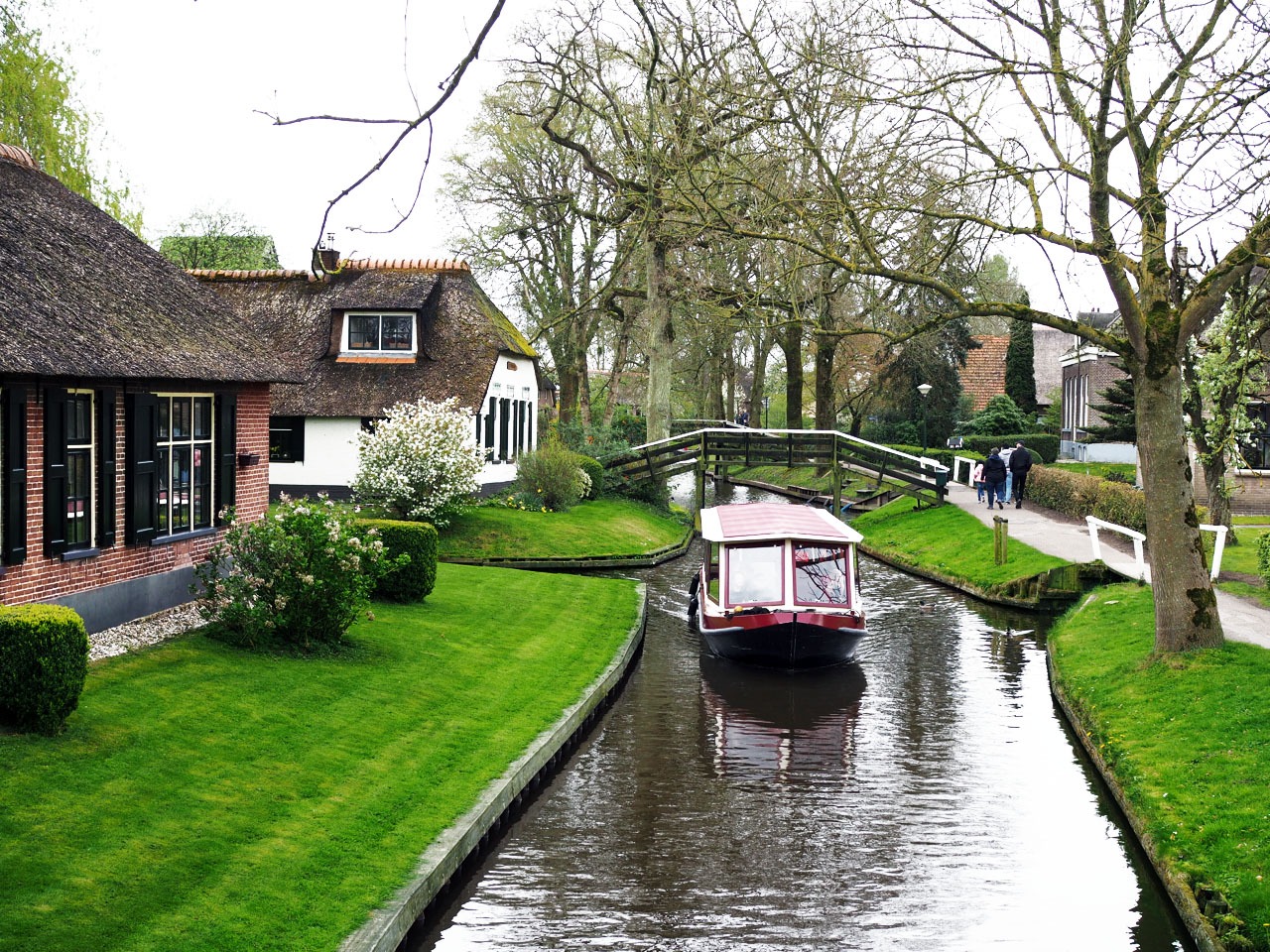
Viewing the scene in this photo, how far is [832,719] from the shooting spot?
1756cm

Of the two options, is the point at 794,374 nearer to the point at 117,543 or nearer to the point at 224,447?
the point at 224,447

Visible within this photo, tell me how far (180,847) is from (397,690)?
18.6 ft

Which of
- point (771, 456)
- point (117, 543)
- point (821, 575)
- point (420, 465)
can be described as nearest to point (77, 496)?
point (117, 543)

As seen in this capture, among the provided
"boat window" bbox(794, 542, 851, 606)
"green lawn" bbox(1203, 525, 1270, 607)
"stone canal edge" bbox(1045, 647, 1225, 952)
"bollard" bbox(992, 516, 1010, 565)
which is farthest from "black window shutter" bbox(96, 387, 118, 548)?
"bollard" bbox(992, 516, 1010, 565)

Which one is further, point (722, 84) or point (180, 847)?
point (722, 84)

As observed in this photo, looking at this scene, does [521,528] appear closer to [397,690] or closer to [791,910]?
[397,690]

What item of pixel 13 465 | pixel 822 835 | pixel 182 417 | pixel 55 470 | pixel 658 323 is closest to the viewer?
pixel 822 835

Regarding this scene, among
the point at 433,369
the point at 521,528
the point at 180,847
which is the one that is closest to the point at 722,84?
the point at 180,847

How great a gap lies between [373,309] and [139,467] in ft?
72.4

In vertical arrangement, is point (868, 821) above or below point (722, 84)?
below

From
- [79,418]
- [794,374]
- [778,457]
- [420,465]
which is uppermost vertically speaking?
[794,374]

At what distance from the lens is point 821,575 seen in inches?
850

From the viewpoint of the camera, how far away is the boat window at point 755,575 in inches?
840

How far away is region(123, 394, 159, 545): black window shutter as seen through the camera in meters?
15.6
